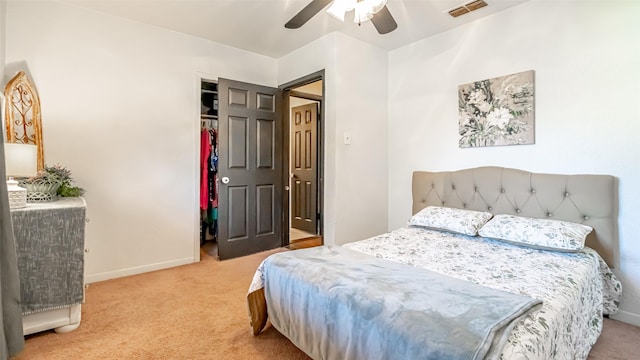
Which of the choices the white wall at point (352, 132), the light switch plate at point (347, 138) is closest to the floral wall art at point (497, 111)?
the white wall at point (352, 132)

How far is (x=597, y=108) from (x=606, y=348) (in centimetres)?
161

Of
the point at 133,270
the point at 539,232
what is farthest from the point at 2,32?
the point at 539,232

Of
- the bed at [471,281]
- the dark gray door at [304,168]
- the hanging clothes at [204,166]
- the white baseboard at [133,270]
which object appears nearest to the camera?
the bed at [471,281]

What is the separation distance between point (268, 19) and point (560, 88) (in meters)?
2.55

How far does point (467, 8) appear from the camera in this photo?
2609mm

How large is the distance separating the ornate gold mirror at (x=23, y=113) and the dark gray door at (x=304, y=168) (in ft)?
10.4

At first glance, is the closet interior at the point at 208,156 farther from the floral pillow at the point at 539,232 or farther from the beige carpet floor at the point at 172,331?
the floral pillow at the point at 539,232

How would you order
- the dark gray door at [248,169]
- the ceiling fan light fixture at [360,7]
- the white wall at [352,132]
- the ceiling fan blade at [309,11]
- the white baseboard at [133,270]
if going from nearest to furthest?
the ceiling fan light fixture at [360,7] → the ceiling fan blade at [309,11] → the white baseboard at [133,270] → the white wall at [352,132] → the dark gray door at [248,169]

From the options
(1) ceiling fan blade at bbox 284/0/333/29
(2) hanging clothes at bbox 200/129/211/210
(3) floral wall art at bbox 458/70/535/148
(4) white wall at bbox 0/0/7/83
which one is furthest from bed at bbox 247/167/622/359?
(4) white wall at bbox 0/0/7/83

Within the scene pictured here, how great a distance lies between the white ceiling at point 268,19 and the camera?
8.55ft

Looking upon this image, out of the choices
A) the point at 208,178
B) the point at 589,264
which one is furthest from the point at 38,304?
the point at 589,264

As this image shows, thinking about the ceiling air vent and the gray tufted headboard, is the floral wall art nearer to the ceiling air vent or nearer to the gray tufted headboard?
the gray tufted headboard

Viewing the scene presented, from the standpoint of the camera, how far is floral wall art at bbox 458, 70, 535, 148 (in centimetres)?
253

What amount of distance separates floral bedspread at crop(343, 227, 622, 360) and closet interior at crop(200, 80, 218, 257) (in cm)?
223
